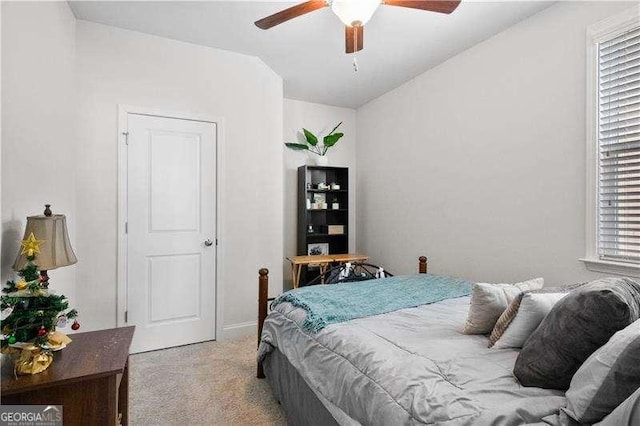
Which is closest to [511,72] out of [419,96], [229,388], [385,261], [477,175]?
[477,175]

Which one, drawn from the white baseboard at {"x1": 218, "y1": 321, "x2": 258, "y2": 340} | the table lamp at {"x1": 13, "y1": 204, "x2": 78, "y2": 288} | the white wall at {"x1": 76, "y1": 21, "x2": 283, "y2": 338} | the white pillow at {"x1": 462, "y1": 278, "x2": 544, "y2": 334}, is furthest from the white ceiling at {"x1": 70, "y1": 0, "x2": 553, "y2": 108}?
the white baseboard at {"x1": 218, "y1": 321, "x2": 258, "y2": 340}

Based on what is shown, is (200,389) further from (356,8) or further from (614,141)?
(614,141)

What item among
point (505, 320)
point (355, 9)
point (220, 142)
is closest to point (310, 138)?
point (220, 142)

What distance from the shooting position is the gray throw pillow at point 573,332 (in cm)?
98

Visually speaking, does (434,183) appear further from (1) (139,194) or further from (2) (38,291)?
(2) (38,291)

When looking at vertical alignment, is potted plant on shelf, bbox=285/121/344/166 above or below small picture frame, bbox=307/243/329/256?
above

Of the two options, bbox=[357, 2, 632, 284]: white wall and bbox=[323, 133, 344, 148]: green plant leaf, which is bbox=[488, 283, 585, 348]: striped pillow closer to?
bbox=[357, 2, 632, 284]: white wall

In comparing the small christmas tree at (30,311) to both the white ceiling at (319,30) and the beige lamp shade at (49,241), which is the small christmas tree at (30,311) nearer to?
the beige lamp shade at (49,241)

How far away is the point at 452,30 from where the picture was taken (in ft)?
9.04

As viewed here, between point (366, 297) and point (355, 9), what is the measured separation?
1.65 metres

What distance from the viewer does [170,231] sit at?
3012 millimetres

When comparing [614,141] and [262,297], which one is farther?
[262,297]

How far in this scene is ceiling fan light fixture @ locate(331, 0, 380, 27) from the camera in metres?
1.68

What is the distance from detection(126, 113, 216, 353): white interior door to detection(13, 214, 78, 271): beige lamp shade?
1308mm
